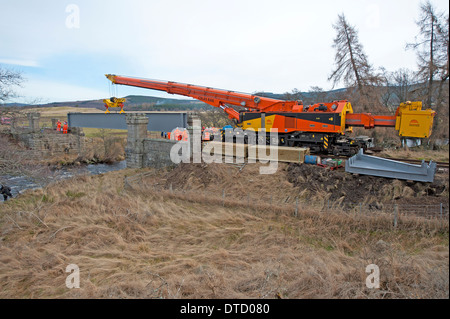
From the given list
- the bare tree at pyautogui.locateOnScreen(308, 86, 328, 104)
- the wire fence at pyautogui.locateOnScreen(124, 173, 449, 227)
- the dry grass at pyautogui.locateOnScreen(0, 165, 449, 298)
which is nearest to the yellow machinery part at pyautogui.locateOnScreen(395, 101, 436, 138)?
the wire fence at pyautogui.locateOnScreen(124, 173, 449, 227)

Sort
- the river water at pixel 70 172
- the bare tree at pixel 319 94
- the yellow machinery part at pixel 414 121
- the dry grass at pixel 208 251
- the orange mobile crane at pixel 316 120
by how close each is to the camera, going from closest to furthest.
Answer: the dry grass at pixel 208 251 → the yellow machinery part at pixel 414 121 → the orange mobile crane at pixel 316 120 → the river water at pixel 70 172 → the bare tree at pixel 319 94

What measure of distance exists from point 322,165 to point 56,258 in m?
10.7

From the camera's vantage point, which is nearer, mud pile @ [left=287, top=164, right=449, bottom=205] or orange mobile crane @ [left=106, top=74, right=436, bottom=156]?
mud pile @ [left=287, top=164, right=449, bottom=205]

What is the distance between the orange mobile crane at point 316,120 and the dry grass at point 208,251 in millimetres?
5350

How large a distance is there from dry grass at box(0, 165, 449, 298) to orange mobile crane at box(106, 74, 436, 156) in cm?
535

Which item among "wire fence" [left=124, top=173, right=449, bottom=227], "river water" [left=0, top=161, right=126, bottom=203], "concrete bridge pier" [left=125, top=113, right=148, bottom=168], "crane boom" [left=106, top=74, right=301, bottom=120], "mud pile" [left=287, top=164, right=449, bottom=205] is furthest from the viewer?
"concrete bridge pier" [left=125, top=113, right=148, bottom=168]

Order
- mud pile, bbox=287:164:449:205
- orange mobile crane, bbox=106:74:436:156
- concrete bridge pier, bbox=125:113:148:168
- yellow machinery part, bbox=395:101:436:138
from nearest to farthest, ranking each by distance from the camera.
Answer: mud pile, bbox=287:164:449:205 < yellow machinery part, bbox=395:101:436:138 < orange mobile crane, bbox=106:74:436:156 < concrete bridge pier, bbox=125:113:148:168

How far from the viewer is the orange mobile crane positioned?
11.2 m

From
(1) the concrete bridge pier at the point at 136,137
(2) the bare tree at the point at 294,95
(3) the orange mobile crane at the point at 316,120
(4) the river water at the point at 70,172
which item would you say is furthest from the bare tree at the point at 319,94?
(4) the river water at the point at 70,172

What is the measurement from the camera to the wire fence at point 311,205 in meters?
8.00

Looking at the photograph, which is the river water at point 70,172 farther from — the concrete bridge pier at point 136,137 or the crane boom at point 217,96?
the crane boom at point 217,96

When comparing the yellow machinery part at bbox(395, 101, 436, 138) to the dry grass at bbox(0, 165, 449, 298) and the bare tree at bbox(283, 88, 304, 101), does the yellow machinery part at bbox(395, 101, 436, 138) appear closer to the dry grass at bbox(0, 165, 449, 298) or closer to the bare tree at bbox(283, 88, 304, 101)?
the dry grass at bbox(0, 165, 449, 298)

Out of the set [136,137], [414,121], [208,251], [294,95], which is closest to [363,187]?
[414,121]

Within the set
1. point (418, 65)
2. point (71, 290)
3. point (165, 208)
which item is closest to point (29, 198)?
point (165, 208)
